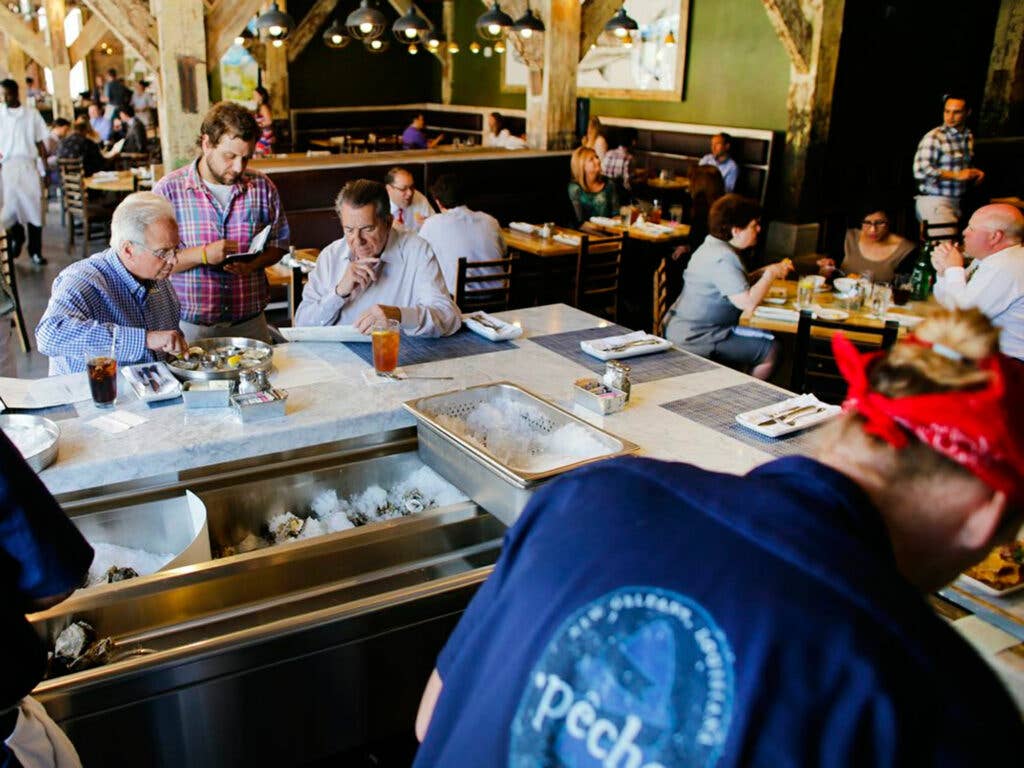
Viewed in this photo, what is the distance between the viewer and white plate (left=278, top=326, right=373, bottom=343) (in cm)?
314

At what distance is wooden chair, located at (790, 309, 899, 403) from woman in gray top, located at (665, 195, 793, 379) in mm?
343

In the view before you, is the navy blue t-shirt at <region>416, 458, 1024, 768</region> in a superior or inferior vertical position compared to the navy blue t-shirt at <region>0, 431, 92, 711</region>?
superior

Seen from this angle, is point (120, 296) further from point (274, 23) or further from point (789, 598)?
A: point (274, 23)

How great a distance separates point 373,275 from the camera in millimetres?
3453

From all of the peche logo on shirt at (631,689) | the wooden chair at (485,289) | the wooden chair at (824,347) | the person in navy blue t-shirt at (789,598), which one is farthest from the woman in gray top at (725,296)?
the peche logo on shirt at (631,689)

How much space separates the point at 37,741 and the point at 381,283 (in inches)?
94.1

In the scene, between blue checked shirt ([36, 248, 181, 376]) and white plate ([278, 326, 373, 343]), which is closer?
blue checked shirt ([36, 248, 181, 376])

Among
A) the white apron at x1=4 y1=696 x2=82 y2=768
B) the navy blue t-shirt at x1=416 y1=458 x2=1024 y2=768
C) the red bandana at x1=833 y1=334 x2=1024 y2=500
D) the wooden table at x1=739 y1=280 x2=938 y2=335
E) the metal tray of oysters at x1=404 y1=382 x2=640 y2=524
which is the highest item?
the red bandana at x1=833 y1=334 x2=1024 y2=500

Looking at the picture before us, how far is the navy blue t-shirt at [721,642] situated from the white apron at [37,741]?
2.79ft

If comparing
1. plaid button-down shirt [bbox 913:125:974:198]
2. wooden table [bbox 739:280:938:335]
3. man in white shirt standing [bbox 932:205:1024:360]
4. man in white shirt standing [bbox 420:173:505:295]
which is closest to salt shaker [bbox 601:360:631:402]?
wooden table [bbox 739:280:938:335]

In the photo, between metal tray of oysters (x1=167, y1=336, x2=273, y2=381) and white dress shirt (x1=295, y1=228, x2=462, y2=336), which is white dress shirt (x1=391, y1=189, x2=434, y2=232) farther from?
metal tray of oysters (x1=167, y1=336, x2=273, y2=381)

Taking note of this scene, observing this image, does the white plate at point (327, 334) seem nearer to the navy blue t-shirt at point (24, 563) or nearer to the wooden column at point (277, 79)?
the navy blue t-shirt at point (24, 563)

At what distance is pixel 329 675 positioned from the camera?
6.66 feet

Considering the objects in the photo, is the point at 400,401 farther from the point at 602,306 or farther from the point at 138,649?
the point at 602,306
